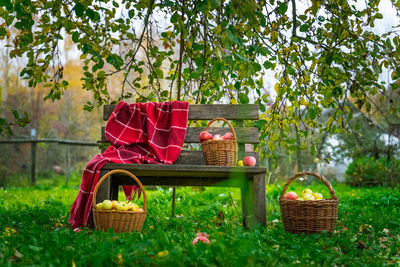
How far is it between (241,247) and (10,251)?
124 cm

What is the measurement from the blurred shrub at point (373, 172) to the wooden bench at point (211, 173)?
585cm

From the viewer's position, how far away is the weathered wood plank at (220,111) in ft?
12.9

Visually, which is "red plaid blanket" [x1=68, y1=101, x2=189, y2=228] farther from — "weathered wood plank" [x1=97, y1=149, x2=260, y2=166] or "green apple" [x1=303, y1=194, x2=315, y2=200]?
"green apple" [x1=303, y1=194, x2=315, y2=200]

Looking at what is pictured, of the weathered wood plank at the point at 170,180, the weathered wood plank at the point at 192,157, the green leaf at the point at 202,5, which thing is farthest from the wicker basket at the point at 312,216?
the green leaf at the point at 202,5

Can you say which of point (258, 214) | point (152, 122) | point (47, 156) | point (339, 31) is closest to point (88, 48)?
point (152, 122)

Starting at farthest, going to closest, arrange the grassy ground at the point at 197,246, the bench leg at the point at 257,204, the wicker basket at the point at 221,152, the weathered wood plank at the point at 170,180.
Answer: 1. the weathered wood plank at the point at 170,180
2. the wicker basket at the point at 221,152
3. the bench leg at the point at 257,204
4. the grassy ground at the point at 197,246

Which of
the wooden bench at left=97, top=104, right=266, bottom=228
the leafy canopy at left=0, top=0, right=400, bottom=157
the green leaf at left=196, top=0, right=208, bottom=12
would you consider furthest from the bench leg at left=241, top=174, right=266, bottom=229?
the green leaf at left=196, top=0, right=208, bottom=12

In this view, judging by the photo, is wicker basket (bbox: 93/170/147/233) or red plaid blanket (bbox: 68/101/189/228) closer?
wicker basket (bbox: 93/170/147/233)

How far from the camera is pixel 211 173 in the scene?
10.2 feet

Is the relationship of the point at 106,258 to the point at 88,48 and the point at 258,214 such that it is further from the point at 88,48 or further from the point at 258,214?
the point at 88,48

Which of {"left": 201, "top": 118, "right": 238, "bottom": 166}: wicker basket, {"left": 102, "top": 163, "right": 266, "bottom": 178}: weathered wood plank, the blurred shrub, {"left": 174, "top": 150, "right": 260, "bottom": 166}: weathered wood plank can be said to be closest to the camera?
{"left": 102, "top": 163, "right": 266, "bottom": 178}: weathered wood plank

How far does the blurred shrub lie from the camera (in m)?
8.64

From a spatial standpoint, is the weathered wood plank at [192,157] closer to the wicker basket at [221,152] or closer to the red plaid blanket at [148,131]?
the red plaid blanket at [148,131]

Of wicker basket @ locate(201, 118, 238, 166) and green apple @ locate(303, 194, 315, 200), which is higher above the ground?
wicker basket @ locate(201, 118, 238, 166)
